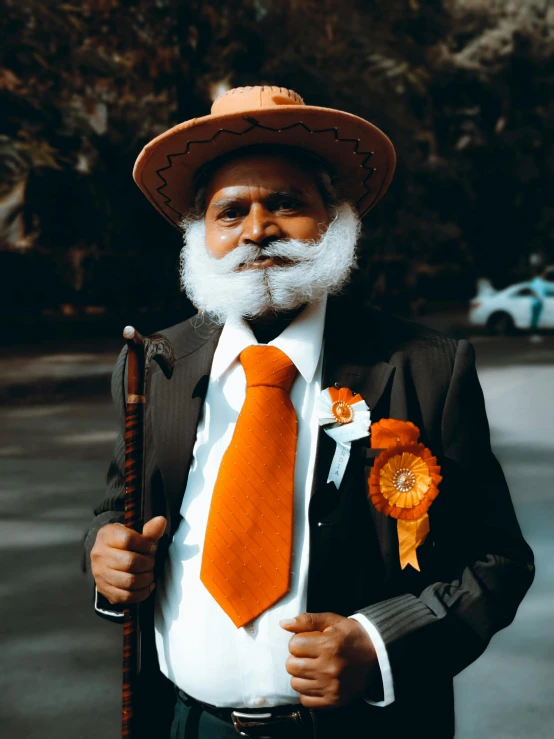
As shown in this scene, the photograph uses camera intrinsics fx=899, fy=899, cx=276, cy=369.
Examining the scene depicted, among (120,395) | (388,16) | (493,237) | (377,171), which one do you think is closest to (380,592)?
(120,395)

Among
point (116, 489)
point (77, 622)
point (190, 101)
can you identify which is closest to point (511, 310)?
point (190, 101)

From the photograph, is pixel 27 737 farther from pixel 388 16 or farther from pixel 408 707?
pixel 388 16

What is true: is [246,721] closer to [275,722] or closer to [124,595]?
[275,722]

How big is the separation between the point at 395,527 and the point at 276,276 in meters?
0.63

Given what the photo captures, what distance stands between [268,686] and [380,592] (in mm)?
311

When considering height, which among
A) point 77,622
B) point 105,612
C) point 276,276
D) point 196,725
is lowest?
point 77,622

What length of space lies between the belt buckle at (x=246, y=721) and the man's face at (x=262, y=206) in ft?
3.27

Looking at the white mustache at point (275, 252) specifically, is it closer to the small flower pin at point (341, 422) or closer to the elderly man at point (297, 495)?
the elderly man at point (297, 495)

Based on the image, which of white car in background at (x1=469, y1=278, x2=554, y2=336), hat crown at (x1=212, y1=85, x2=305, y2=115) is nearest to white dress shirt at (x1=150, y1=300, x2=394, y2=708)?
hat crown at (x1=212, y1=85, x2=305, y2=115)

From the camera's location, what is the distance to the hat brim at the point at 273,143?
2.09 m

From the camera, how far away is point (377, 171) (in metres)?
2.34

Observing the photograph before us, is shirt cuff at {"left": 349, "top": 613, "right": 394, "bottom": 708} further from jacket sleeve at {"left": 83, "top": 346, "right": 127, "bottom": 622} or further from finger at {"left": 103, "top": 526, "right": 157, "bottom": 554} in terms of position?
jacket sleeve at {"left": 83, "top": 346, "right": 127, "bottom": 622}

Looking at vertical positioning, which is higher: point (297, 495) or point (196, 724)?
point (297, 495)

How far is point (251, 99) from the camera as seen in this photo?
213 centimetres
